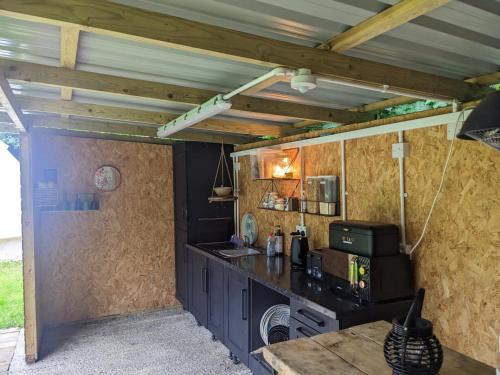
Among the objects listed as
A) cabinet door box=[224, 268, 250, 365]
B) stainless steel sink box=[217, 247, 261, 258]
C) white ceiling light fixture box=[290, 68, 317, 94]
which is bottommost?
cabinet door box=[224, 268, 250, 365]

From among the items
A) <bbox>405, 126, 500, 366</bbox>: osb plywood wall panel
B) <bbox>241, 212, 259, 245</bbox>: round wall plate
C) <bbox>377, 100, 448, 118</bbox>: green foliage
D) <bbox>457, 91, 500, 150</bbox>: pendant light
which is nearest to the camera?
<bbox>457, 91, 500, 150</bbox>: pendant light

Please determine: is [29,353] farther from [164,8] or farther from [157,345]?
[164,8]

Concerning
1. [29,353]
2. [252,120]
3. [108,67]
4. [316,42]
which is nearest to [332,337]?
[316,42]

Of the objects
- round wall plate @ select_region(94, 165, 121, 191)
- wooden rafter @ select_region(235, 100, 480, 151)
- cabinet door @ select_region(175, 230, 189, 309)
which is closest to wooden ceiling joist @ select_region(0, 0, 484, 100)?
wooden rafter @ select_region(235, 100, 480, 151)

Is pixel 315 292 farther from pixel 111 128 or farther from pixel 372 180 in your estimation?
pixel 111 128

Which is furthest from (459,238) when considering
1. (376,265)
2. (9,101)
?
(9,101)

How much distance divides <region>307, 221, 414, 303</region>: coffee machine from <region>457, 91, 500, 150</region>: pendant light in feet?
4.19

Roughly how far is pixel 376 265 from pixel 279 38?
4.61 feet

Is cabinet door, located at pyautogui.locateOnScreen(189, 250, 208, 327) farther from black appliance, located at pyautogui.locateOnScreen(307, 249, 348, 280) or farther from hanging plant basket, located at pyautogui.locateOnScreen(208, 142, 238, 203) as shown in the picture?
black appliance, located at pyautogui.locateOnScreen(307, 249, 348, 280)

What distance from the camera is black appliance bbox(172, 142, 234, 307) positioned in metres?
4.50

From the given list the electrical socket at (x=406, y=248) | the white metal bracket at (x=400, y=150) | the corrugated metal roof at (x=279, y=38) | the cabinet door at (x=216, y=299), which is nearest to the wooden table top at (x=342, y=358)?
the electrical socket at (x=406, y=248)

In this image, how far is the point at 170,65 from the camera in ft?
7.50

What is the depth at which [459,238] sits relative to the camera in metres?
2.22

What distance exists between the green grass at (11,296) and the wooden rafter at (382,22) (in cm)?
458
